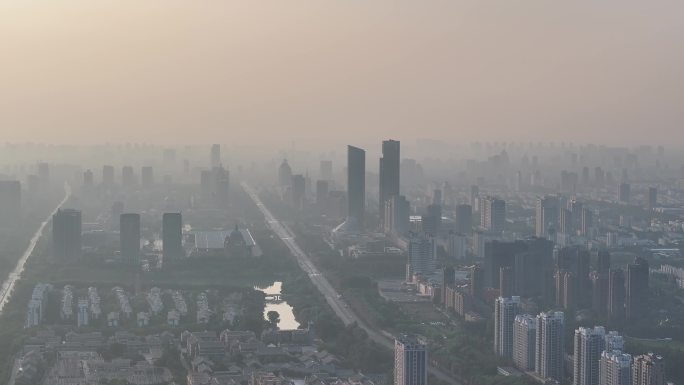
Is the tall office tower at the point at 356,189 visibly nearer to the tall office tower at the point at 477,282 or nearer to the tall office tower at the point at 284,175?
the tall office tower at the point at 477,282

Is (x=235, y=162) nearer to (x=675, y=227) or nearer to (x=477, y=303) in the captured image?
(x=675, y=227)

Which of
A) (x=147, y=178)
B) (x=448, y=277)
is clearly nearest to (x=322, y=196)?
(x=147, y=178)

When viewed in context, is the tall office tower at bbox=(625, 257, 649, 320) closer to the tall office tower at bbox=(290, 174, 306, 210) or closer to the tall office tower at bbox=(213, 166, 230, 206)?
the tall office tower at bbox=(290, 174, 306, 210)

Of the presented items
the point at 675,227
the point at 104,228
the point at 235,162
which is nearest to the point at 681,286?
the point at 675,227

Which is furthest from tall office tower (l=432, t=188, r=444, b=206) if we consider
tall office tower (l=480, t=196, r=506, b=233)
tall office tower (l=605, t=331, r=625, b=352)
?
tall office tower (l=605, t=331, r=625, b=352)

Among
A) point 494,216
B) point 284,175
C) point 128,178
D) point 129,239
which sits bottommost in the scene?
point 129,239

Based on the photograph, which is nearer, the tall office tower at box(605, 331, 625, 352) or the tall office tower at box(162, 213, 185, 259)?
the tall office tower at box(605, 331, 625, 352)

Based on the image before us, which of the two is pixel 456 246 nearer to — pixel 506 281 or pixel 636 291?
pixel 506 281
